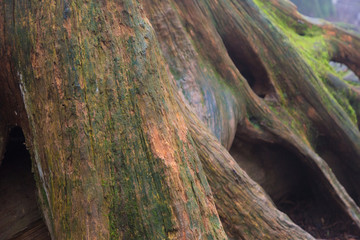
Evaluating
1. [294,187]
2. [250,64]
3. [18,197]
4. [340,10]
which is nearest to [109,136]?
[18,197]

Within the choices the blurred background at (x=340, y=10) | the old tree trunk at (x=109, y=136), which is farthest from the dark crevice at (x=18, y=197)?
the blurred background at (x=340, y=10)

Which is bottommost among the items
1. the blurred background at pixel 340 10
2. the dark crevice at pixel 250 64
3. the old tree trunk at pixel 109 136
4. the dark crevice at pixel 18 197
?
the blurred background at pixel 340 10

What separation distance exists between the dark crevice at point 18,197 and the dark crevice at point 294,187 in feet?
6.42

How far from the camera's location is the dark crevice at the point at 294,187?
3504mm

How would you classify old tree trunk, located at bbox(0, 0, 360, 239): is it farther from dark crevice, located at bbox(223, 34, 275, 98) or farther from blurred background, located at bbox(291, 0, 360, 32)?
blurred background, located at bbox(291, 0, 360, 32)

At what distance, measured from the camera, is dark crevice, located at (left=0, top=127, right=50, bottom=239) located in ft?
6.12

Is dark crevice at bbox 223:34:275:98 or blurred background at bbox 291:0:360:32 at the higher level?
dark crevice at bbox 223:34:275:98

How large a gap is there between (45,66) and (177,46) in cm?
150

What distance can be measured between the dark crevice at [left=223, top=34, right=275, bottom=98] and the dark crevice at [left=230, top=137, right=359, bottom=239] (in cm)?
62

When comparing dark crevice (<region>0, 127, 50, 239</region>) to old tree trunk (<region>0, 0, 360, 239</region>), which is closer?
old tree trunk (<region>0, 0, 360, 239</region>)

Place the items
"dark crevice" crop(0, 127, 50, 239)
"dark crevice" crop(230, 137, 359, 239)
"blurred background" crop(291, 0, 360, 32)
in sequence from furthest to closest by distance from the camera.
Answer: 1. "blurred background" crop(291, 0, 360, 32)
2. "dark crevice" crop(230, 137, 359, 239)
3. "dark crevice" crop(0, 127, 50, 239)

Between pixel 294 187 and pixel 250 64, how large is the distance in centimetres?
151

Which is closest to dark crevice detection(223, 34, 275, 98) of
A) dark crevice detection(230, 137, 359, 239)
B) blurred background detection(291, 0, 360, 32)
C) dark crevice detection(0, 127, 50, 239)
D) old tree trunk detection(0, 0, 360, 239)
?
dark crevice detection(230, 137, 359, 239)

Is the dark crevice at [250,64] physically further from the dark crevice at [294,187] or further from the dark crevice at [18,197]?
the dark crevice at [18,197]
